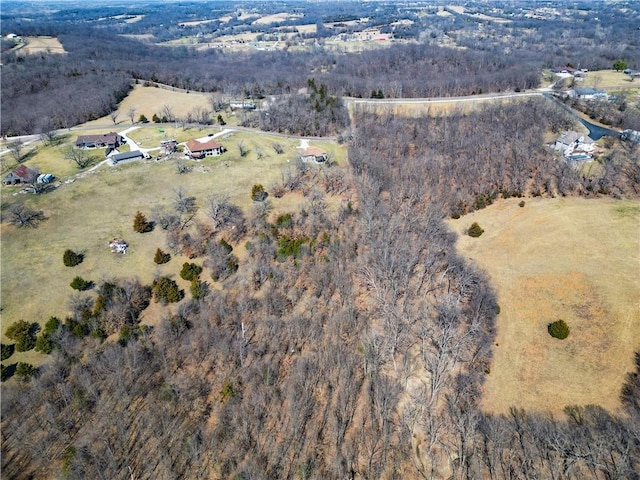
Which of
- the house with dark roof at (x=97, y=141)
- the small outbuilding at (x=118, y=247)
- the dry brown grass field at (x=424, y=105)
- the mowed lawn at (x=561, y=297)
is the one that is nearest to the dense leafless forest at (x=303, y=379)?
the mowed lawn at (x=561, y=297)

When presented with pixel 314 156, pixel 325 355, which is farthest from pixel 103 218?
pixel 325 355

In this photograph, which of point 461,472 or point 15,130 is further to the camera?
point 15,130

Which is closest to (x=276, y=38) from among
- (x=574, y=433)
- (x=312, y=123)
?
(x=312, y=123)

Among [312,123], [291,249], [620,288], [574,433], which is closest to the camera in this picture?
[574,433]

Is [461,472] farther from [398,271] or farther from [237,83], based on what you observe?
[237,83]

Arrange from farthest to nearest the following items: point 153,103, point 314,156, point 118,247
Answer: point 153,103, point 314,156, point 118,247

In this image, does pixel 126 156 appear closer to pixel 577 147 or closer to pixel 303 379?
pixel 303 379
